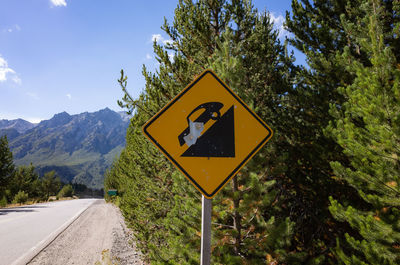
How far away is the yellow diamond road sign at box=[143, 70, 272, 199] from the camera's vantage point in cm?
189

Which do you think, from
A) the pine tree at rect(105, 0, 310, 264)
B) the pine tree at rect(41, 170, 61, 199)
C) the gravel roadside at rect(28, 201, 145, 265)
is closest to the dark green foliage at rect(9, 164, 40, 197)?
the pine tree at rect(41, 170, 61, 199)

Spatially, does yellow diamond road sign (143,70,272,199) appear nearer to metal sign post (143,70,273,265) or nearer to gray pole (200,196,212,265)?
metal sign post (143,70,273,265)

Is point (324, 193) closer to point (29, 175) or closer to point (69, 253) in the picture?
point (69, 253)

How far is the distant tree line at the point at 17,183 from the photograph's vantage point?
30.3 metres

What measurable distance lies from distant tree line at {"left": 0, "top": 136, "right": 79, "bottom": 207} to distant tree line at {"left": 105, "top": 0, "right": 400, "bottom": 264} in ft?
108

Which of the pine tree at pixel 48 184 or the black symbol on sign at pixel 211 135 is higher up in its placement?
the pine tree at pixel 48 184

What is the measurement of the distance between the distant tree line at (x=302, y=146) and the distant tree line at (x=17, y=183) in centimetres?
3293

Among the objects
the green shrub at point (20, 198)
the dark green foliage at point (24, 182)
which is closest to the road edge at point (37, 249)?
the green shrub at point (20, 198)

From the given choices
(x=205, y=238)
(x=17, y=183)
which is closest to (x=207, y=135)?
(x=205, y=238)

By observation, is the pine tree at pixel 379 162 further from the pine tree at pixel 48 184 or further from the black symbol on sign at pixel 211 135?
the pine tree at pixel 48 184

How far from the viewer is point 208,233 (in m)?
1.82

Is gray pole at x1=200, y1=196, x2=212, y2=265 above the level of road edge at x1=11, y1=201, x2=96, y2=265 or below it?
below

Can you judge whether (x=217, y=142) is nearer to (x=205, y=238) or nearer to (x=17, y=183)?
(x=205, y=238)

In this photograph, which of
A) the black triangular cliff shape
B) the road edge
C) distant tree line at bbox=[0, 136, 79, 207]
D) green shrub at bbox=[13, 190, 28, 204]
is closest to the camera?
the black triangular cliff shape
